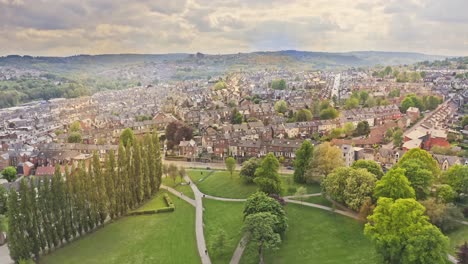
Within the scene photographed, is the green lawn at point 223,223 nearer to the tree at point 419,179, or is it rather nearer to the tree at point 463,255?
the tree at point 463,255

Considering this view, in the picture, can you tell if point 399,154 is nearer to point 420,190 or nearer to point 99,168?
point 420,190

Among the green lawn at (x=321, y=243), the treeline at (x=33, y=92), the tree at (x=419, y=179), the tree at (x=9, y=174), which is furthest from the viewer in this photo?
the treeline at (x=33, y=92)

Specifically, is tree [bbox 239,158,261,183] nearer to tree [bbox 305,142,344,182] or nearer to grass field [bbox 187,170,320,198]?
grass field [bbox 187,170,320,198]

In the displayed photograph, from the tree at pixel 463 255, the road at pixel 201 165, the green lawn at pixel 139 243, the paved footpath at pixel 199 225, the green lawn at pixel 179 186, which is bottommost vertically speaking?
the green lawn at pixel 139 243

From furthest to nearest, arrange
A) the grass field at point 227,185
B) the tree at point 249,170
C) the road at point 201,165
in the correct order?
the road at point 201,165 < the tree at point 249,170 < the grass field at point 227,185

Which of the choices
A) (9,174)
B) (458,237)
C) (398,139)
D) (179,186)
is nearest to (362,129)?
(398,139)

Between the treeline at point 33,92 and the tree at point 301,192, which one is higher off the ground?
the treeline at point 33,92

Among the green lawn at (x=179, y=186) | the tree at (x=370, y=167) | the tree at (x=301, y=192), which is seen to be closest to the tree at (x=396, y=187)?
the tree at (x=370, y=167)
